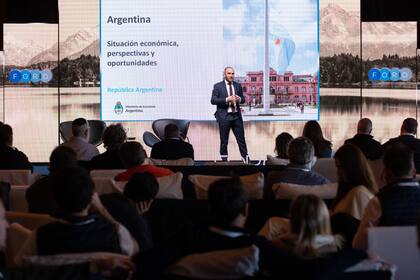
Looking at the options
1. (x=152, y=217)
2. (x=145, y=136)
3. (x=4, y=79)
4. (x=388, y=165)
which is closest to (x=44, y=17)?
(x=4, y=79)

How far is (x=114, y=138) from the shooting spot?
7.31m

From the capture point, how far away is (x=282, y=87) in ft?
41.2

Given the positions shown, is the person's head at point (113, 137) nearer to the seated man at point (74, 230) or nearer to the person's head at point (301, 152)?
the person's head at point (301, 152)

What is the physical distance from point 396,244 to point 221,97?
344 inches

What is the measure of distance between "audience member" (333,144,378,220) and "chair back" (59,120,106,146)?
300 inches

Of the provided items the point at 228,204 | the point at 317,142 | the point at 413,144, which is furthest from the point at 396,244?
the point at 413,144

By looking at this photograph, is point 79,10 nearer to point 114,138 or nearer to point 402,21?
point 402,21

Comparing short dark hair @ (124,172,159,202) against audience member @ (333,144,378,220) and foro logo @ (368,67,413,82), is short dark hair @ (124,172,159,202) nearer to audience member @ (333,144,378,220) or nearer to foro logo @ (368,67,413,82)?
audience member @ (333,144,378,220)

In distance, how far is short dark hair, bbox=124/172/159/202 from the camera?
178 inches

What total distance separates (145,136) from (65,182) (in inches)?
345

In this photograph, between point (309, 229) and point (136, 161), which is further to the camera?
point (136, 161)

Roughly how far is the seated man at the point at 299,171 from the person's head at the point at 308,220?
86.4 inches

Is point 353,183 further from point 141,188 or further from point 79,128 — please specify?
point 79,128

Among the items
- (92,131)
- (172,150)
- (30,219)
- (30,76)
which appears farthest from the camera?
(30,76)
